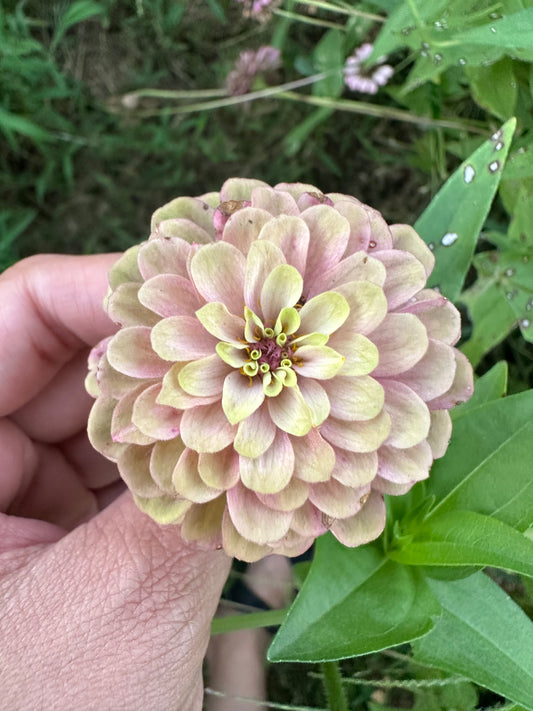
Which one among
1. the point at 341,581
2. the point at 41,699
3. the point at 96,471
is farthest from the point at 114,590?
the point at 96,471

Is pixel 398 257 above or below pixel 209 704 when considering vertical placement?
above

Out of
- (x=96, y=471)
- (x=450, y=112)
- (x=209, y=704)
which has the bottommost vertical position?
(x=209, y=704)

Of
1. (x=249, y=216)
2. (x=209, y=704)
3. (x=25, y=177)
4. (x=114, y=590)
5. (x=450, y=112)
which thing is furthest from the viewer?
(x=25, y=177)

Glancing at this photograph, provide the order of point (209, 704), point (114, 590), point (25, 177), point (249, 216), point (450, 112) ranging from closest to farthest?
point (249, 216) → point (114, 590) → point (450, 112) → point (209, 704) → point (25, 177)

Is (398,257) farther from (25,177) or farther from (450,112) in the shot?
(25,177)

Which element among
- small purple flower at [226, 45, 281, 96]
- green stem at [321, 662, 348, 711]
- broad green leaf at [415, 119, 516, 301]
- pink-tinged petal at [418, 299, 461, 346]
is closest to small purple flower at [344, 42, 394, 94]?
small purple flower at [226, 45, 281, 96]

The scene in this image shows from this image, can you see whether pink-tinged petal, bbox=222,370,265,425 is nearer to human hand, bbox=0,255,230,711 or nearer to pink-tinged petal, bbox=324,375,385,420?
pink-tinged petal, bbox=324,375,385,420
